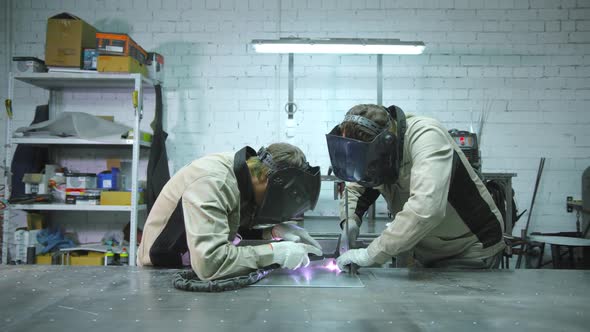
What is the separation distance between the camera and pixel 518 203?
4.26 m

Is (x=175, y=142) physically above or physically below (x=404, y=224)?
above

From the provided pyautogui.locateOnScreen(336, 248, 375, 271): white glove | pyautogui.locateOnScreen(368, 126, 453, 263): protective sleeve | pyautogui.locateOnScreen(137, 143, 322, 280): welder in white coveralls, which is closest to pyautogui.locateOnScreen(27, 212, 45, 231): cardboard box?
pyautogui.locateOnScreen(137, 143, 322, 280): welder in white coveralls

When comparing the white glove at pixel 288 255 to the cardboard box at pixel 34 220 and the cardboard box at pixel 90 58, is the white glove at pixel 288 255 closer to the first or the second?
the cardboard box at pixel 90 58

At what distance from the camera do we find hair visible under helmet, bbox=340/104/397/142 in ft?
5.50

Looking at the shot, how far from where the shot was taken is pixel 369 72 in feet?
14.2

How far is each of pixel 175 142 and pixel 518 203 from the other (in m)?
3.69

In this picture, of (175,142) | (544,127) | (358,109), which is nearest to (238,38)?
(175,142)

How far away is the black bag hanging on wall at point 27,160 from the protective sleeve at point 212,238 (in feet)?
10.5

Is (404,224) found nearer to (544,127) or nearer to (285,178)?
(285,178)

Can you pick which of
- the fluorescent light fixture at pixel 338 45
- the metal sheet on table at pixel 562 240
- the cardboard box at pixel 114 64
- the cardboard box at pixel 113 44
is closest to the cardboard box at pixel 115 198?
the cardboard box at pixel 114 64

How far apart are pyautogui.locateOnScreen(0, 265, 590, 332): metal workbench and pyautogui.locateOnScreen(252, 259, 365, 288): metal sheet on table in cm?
5

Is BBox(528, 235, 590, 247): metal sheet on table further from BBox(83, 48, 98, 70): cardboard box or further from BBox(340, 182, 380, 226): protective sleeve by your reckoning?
BBox(83, 48, 98, 70): cardboard box

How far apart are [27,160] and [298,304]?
3855mm

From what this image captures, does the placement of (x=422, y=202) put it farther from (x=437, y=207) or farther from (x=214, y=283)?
(x=214, y=283)
